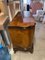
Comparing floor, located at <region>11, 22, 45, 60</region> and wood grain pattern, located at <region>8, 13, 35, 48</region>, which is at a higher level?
wood grain pattern, located at <region>8, 13, 35, 48</region>

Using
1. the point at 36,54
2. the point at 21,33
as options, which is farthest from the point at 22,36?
the point at 36,54

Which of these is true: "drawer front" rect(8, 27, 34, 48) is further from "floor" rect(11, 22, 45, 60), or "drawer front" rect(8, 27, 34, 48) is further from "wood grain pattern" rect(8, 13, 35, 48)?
"floor" rect(11, 22, 45, 60)

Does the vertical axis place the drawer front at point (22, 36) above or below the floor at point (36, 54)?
above

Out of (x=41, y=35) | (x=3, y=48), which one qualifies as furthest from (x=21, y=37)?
(x=3, y=48)

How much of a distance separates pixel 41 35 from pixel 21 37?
1.41 m

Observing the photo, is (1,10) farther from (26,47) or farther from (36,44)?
(36,44)

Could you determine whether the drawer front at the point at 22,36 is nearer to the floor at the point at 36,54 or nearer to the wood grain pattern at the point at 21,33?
the wood grain pattern at the point at 21,33

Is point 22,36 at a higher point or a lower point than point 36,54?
higher

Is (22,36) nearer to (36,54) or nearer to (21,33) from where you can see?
(21,33)

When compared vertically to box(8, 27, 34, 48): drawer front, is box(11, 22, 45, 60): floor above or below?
below

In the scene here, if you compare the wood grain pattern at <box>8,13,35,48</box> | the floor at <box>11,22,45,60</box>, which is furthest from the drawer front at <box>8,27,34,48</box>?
the floor at <box>11,22,45,60</box>

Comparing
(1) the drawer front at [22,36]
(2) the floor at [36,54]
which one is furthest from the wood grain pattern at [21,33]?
(2) the floor at [36,54]

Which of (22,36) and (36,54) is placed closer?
(22,36)

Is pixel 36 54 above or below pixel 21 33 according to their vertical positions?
below
